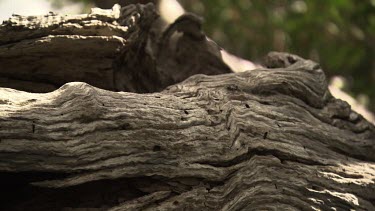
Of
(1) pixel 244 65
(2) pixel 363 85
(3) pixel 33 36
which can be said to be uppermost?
(2) pixel 363 85

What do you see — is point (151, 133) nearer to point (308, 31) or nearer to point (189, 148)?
point (189, 148)

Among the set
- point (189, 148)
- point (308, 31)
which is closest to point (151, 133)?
point (189, 148)

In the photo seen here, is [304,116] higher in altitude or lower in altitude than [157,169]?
higher

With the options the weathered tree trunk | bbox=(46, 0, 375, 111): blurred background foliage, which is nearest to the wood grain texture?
the weathered tree trunk

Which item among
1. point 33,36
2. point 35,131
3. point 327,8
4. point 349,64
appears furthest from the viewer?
point 349,64

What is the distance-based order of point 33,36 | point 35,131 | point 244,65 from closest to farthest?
point 35,131, point 33,36, point 244,65

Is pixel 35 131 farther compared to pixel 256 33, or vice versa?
pixel 256 33

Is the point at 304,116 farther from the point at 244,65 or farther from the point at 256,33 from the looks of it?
the point at 256,33

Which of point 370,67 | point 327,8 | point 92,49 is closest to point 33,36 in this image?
point 92,49
